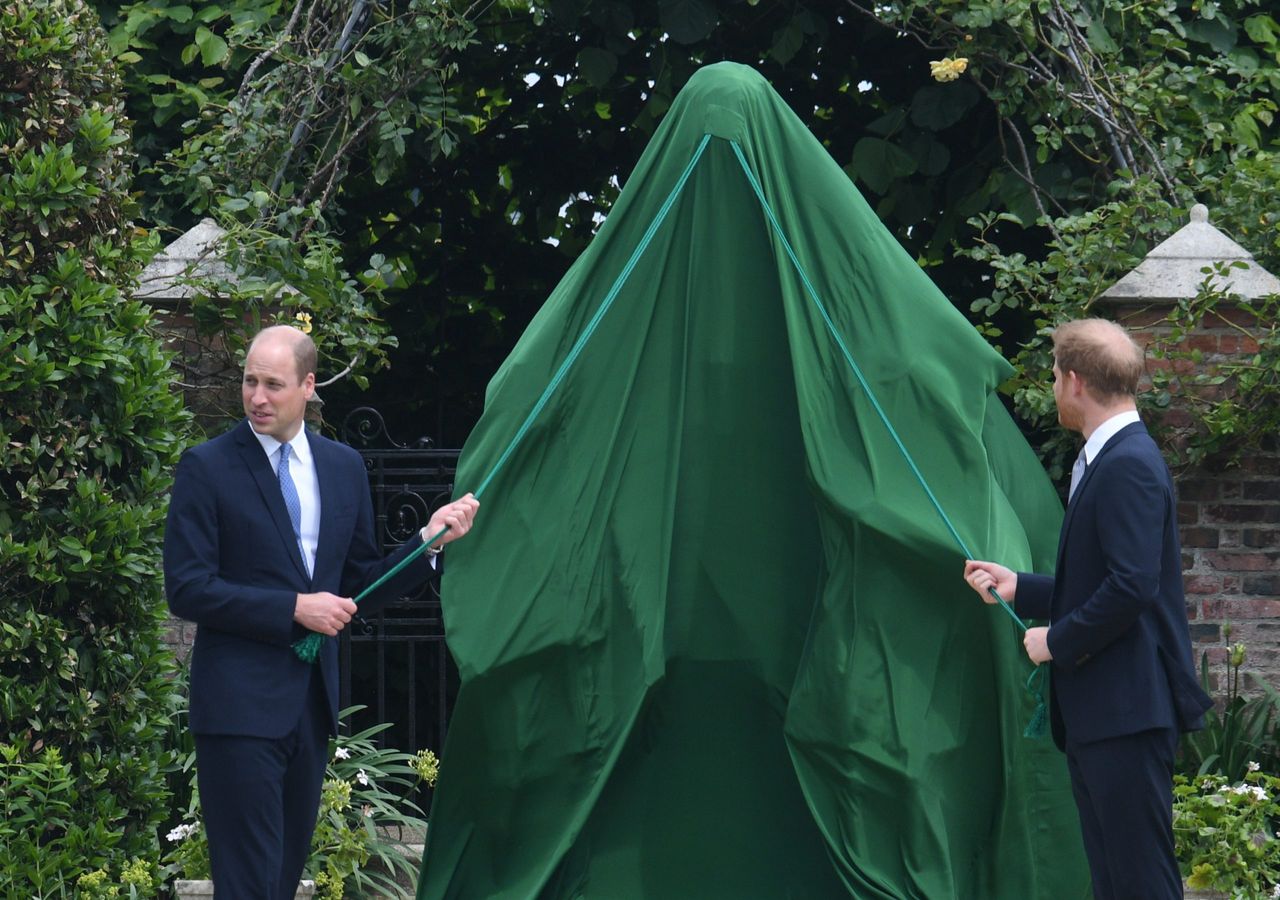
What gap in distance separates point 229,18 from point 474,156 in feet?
4.51

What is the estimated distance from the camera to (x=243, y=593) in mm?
3635

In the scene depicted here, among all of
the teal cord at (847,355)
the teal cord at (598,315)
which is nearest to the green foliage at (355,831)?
the teal cord at (598,315)

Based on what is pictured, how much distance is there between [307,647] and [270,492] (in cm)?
34

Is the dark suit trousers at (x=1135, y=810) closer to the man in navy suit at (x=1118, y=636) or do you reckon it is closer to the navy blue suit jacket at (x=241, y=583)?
the man in navy suit at (x=1118, y=636)

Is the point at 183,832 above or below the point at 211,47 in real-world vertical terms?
below

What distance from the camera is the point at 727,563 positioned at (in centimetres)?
424

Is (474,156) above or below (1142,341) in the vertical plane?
above

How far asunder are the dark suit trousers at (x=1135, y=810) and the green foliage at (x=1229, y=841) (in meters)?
1.47

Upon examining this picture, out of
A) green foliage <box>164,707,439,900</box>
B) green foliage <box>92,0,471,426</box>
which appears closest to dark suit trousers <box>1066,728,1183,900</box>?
green foliage <box>164,707,439,900</box>

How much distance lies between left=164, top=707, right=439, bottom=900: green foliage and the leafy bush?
0.49 ft

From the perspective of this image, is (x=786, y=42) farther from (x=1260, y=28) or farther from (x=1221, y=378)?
(x=1221, y=378)

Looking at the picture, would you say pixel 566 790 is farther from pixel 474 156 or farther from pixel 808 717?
pixel 474 156

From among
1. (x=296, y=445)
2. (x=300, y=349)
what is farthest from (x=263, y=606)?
(x=300, y=349)

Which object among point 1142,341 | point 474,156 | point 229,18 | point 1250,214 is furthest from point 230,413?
A: point 1250,214
